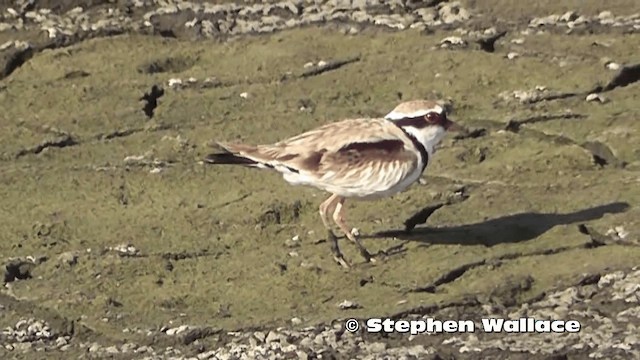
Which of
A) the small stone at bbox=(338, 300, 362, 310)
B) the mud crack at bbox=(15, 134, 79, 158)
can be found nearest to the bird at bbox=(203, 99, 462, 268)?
the small stone at bbox=(338, 300, 362, 310)

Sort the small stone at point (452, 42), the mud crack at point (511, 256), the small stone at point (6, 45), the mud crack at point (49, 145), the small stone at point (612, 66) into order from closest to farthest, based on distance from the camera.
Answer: the mud crack at point (511, 256) < the mud crack at point (49, 145) < the small stone at point (612, 66) < the small stone at point (452, 42) < the small stone at point (6, 45)

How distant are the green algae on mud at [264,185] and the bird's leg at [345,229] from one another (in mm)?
53

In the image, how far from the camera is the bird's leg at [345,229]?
6746mm

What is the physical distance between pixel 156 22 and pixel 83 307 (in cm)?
348

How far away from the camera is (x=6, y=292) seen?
21.6 feet

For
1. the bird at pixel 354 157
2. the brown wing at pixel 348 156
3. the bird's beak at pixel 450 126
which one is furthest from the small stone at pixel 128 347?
the bird's beak at pixel 450 126

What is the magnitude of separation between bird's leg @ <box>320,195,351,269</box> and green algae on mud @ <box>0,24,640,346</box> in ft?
0.15

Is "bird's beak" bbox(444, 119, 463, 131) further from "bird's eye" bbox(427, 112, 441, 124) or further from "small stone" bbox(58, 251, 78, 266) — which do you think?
"small stone" bbox(58, 251, 78, 266)

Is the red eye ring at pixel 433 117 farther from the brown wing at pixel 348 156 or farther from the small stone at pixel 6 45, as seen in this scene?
the small stone at pixel 6 45

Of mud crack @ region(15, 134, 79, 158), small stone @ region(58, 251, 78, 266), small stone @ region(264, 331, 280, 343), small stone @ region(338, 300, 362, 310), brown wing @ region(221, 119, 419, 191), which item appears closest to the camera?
small stone @ region(264, 331, 280, 343)

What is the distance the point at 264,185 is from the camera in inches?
298

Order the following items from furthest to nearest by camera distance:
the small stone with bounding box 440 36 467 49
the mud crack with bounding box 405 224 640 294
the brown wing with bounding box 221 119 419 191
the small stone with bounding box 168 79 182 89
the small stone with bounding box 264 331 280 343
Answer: the small stone with bounding box 440 36 467 49 < the small stone with bounding box 168 79 182 89 < the brown wing with bounding box 221 119 419 191 < the mud crack with bounding box 405 224 640 294 < the small stone with bounding box 264 331 280 343

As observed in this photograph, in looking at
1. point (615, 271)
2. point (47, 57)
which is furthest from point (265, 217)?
point (47, 57)

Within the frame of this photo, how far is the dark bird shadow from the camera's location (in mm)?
6828
